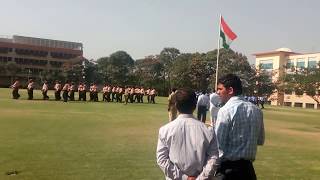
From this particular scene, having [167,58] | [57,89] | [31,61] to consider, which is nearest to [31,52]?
[31,61]

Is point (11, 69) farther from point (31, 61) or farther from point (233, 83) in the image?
point (233, 83)

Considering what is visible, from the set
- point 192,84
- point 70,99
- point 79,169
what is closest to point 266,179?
point 79,169

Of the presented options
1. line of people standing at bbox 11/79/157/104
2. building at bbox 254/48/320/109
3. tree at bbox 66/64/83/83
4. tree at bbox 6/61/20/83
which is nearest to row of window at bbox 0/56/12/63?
tree at bbox 6/61/20/83

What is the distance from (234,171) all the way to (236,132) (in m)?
0.40

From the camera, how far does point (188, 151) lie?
4.58m

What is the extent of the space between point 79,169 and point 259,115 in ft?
18.7

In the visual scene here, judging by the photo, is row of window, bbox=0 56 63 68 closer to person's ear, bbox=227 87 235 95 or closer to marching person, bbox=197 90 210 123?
marching person, bbox=197 90 210 123

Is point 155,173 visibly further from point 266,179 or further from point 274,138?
point 274,138

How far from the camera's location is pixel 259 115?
5.15m

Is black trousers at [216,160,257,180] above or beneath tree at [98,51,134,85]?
beneath

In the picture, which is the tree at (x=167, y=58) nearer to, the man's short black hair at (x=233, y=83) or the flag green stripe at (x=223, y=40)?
the flag green stripe at (x=223, y=40)

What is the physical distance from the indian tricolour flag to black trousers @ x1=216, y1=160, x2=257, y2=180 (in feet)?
79.2

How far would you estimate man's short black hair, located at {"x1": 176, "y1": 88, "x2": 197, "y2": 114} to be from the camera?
4.73 m

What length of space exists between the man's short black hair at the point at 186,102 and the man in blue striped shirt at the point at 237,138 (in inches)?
16.2
